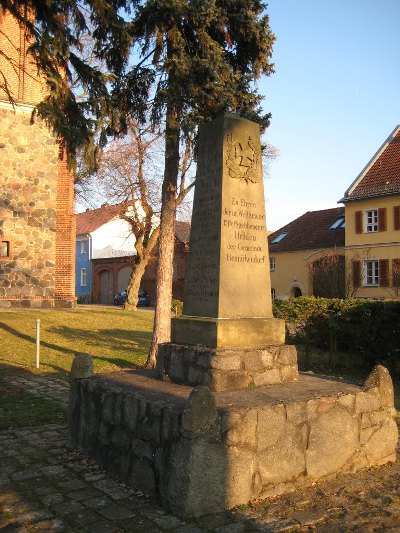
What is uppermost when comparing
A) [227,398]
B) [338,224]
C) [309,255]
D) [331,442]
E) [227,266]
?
[338,224]

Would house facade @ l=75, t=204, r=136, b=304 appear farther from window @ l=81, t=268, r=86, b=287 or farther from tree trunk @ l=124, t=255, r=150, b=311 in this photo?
tree trunk @ l=124, t=255, r=150, b=311

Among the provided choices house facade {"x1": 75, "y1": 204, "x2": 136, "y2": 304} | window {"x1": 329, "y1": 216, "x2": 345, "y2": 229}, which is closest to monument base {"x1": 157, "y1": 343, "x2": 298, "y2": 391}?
window {"x1": 329, "y1": 216, "x2": 345, "y2": 229}

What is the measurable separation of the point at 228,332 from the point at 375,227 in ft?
88.4

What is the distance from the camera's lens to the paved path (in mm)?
3674

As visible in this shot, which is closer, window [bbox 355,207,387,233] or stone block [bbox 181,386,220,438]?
stone block [bbox 181,386,220,438]

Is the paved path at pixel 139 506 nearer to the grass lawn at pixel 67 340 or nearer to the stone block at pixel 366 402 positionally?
the stone block at pixel 366 402

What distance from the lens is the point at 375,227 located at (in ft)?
98.4

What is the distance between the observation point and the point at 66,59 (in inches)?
325

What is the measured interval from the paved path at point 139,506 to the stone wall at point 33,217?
13894 millimetres

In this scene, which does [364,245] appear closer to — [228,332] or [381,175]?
[381,175]

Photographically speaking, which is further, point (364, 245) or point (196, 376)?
point (364, 245)

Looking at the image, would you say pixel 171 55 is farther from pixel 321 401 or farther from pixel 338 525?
pixel 338 525

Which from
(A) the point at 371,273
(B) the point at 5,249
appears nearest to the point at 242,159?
(B) the point at 5,249

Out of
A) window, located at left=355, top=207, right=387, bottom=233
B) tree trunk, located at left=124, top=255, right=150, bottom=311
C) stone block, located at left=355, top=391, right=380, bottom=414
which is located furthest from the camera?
window, located at left=355, top=207, right=387, bottom=233
